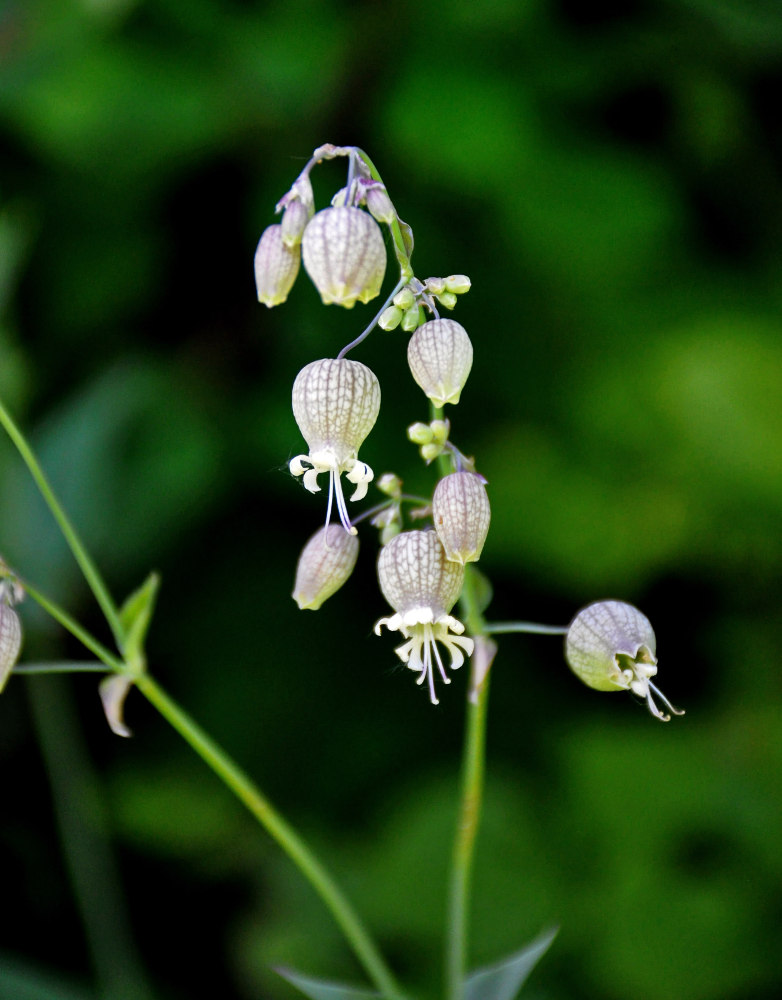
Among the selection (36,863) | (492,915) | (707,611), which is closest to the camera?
(492,915)

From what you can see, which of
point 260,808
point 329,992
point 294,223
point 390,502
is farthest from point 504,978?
point 294,223

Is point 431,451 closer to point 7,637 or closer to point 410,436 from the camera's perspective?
point 410,436

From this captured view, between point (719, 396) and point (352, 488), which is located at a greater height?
point (719, 396)

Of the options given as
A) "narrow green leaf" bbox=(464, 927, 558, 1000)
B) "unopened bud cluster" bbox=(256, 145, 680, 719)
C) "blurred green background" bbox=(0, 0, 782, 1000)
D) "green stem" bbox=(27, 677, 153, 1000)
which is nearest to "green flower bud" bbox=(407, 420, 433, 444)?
"unopened bud cluster" bbox=(256, 145, 680, 719)

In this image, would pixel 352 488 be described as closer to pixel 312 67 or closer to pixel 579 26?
pixel 312 67

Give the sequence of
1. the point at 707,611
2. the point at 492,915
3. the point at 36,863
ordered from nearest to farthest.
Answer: the point at 492,915, the point at 36,863, the point at 707,611

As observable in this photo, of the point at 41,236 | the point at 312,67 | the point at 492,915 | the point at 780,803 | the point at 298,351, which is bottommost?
the point at 492,915

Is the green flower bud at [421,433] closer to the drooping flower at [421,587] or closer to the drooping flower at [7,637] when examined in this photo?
the drooping flower at [421,587]

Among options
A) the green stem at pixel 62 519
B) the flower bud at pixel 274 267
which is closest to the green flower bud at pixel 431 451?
the flower bud at pixel 274 267

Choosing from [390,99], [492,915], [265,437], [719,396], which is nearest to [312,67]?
[390,99]

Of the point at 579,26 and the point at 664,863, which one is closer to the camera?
the point at 664,863
